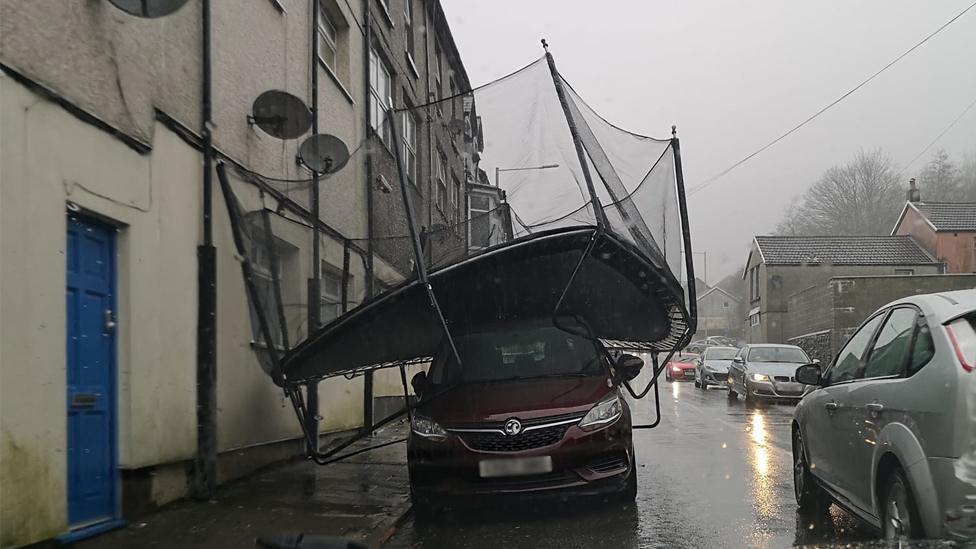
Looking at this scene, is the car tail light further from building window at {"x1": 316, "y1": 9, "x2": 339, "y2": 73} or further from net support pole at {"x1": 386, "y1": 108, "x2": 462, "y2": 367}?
building window at {"x1": 316, "y1": 9, "x2": 339, "y2": 73}

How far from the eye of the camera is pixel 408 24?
19.6 m


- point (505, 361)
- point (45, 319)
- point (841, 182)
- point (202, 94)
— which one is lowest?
point (505, 361)

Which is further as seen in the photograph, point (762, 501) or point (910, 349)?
point (762, 501)

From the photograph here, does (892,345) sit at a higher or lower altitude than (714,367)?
higher

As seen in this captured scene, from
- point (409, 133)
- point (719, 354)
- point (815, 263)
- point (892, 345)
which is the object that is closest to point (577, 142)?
point (892, 345)

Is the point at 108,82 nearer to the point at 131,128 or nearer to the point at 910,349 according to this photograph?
the point at 131,128

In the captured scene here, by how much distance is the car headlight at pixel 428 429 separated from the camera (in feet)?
20.7

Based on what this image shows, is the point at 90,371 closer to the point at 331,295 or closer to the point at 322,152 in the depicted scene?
the point at 331,295

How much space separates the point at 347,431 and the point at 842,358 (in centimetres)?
780

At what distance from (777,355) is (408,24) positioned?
486 inches

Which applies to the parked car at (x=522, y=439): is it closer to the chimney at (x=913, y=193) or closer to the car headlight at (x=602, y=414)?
the car headlight at (x=602, y=414)

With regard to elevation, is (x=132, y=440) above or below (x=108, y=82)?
below

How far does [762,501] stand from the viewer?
6.88 meters

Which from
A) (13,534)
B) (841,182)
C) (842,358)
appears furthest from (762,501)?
(841,182)
